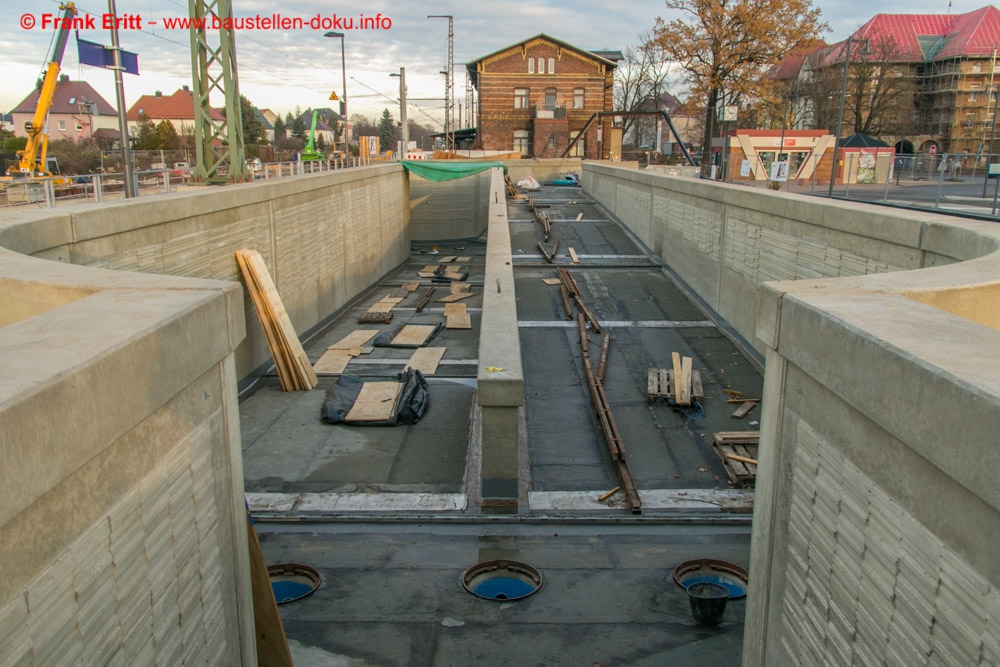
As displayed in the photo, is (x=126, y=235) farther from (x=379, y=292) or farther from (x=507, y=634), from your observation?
(x=379, y=292)

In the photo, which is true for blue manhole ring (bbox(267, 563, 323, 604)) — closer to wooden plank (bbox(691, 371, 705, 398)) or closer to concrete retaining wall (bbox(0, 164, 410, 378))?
concrete retaining wall (bbox(0, 164, 410, 378))

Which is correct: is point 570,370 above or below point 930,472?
below

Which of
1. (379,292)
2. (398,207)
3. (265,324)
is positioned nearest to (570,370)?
(265,324)

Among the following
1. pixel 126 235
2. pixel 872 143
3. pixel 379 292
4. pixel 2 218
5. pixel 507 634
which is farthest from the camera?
pixel 872 143

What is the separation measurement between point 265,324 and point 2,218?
19.6 ft

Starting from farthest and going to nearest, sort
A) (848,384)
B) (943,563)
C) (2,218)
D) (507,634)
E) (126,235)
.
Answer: (126,235) < (2,218) < (507,634) < (848,384) < (943,563)

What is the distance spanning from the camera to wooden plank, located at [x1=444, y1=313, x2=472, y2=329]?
65.5 feet

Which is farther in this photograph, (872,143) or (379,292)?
(872,143)

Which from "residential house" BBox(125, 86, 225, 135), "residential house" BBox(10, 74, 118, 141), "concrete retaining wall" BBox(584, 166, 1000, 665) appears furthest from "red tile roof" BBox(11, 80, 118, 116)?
"concrete retaining wall" BBox(584, 166, 1000, 665)

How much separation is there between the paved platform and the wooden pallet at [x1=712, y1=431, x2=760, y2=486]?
19 centimetres

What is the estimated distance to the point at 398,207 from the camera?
111 feet

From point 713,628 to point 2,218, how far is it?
911 cm

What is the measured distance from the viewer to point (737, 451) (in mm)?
10773

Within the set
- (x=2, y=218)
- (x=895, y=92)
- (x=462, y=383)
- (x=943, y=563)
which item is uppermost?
(x=895, y=92)
